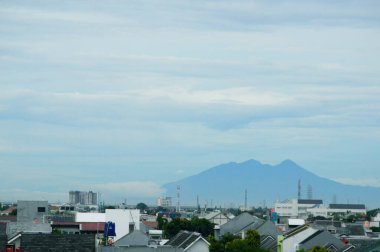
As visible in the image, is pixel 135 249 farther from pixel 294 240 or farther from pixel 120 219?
pixel 120 219

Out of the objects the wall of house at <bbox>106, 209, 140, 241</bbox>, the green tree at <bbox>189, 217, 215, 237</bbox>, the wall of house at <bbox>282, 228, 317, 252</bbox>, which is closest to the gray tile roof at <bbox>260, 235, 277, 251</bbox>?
the wall of house at <bbox>282, 228, 317, 252</bbox>

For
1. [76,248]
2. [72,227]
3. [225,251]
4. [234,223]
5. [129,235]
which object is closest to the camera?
[76,248]

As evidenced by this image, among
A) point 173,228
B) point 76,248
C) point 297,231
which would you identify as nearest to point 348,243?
point 297,231

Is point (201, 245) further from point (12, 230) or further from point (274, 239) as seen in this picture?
point (12, 230)

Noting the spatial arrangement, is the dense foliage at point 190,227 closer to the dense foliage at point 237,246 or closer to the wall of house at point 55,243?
the dense foliage at point 237,246

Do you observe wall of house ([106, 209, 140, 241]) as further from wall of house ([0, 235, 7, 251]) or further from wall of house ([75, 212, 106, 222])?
wall of house ([0, 235, 7, 251])

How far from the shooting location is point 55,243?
3503 centimetres

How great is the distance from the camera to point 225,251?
76.7 m

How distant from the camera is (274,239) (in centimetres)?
8981

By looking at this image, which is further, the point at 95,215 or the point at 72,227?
the point at 95,215

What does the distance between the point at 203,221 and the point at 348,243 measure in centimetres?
5151

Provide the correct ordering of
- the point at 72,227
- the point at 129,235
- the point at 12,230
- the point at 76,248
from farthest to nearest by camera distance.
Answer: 1. the point at 72,227
2. the point at 129,235
3. the point at 12,230
4. the point at 76,248

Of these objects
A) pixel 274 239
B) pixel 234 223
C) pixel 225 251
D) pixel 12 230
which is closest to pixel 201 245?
pixel 225 251

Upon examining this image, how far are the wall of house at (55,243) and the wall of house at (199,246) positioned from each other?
134 ft
